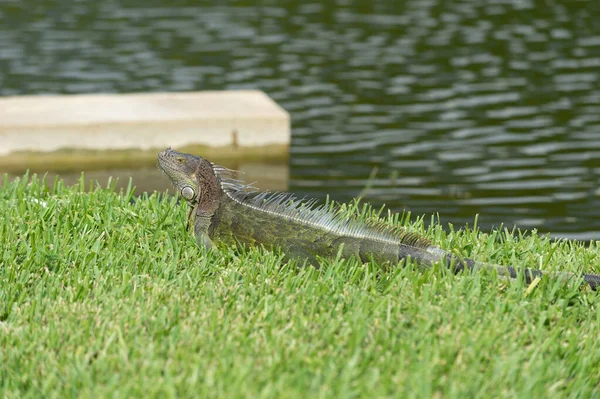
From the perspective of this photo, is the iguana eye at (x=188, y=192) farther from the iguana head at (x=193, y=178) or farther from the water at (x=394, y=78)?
the water at (x=394, y=78)

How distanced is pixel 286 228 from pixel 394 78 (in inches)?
380

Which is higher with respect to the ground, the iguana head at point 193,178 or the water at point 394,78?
the iguana head at point 193,178

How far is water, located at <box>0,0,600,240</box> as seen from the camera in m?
10.2

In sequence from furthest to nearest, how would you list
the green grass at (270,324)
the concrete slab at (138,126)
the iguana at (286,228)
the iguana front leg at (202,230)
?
1. the concrete slab at (138,126)
2. the iguana front leg at (202,230)
3. the iguana at (286,228)
4. the green grass at (270,324)

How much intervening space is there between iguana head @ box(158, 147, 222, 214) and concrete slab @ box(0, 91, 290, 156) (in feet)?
15.0

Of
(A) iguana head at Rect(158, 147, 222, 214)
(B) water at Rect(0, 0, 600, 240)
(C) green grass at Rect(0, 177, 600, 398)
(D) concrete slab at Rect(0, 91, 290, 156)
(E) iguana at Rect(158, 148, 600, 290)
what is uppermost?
(A) iguana head at Rect(158, 147, 222, 214)

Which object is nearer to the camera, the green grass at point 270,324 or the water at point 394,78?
the green grass at point 270,324

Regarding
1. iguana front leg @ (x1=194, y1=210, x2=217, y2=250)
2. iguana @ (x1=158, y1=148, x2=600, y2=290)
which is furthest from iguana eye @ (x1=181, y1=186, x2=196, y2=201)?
iguana front leg @ (x1=194, y1=210, x2=217, y2=250)

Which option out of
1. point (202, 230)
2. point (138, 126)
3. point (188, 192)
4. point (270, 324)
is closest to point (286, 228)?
point (202, 230)

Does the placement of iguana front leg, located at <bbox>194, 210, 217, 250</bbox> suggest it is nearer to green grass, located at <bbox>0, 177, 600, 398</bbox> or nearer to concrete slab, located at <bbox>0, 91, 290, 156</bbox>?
green grass, located at <bbox>0, 177, 600, 398</bbox>

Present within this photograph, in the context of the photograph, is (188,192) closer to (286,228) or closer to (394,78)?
(286,228)

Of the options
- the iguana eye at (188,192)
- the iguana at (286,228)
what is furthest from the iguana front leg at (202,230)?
the iguana eye at (188,192)

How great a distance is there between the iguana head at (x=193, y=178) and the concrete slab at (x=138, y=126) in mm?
4577

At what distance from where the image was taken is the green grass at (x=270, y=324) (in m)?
4.14
